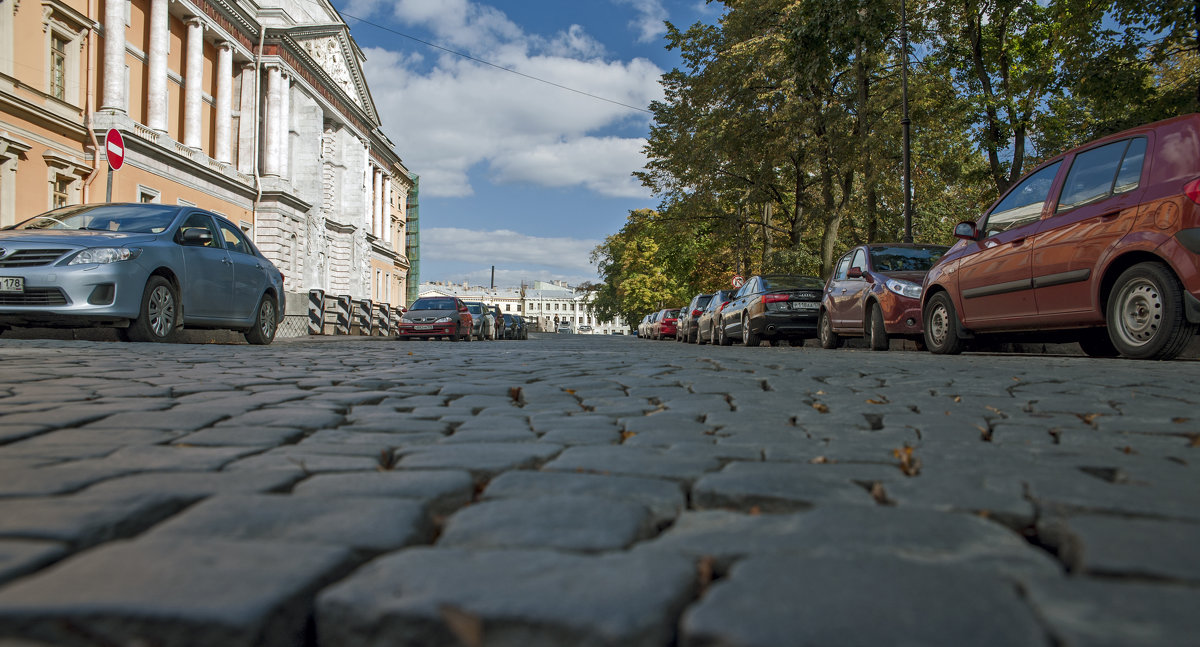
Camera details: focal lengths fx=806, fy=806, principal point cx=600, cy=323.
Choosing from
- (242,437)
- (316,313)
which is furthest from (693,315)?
(242,437)

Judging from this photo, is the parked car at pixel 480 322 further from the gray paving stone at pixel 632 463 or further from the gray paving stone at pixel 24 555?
the gray paving stone at pixel 24 555

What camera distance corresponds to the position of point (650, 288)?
204 feet

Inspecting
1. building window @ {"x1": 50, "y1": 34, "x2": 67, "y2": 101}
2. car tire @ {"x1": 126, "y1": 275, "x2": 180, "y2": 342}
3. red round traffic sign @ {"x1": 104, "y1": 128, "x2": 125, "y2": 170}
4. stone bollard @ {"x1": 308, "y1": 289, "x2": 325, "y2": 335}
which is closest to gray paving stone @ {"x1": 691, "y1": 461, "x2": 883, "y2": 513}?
car tire @ {"x1": 126, "y1": 275, "x2": 180, "y2": 342}

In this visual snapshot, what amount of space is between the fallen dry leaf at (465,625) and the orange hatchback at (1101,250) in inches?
272

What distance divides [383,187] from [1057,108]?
53.4 meters

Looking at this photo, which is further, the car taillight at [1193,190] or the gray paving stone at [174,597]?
the car taillight at [1193,190]

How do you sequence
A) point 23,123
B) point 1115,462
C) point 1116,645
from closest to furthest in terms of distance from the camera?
point 1116,645, point 1115,462, point 23,123

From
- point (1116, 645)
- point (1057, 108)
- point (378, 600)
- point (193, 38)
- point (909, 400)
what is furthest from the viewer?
point (193, 38)

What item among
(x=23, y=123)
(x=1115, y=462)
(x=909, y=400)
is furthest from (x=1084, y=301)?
(x=23, y=123)

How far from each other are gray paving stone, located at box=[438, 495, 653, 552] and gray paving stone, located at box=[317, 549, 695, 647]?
0.13 meters

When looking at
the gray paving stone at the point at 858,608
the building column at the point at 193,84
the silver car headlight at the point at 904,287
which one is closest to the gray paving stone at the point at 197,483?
the gray paving stone at the point at 858,608

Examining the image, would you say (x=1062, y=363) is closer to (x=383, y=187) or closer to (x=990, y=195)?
(x=990, y=195)

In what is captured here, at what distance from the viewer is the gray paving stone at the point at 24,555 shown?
4.65 feet

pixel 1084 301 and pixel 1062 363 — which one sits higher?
pixel 1084 301
